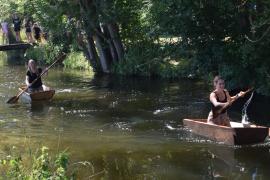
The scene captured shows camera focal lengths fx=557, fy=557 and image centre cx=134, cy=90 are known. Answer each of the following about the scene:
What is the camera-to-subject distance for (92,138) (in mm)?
14508

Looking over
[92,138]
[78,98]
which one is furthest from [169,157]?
[78,98]

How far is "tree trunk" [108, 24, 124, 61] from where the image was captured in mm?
27094

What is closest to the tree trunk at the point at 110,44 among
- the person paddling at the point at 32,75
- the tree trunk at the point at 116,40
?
the tree trunk at the point at 116,40

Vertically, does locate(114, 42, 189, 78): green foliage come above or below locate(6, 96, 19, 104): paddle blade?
above

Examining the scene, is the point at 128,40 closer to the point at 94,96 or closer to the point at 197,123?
the point at 94,96

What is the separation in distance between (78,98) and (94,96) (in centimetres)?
73

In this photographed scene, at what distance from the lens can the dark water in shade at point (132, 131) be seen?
37.7ft

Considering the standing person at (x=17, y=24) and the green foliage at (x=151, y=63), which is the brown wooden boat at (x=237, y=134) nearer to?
the green foliage at (x=151, y=63)

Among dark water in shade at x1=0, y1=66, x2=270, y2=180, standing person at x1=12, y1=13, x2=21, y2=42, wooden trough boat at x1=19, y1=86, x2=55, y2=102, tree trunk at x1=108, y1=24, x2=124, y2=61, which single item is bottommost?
dark water in shade at x1=0, y1=66, x2=270, y2=180

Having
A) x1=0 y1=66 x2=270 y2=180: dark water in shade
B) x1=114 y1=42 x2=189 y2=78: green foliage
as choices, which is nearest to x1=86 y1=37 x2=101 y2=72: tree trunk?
x1=114 y1=42 x2=189 y2=78: green foliage

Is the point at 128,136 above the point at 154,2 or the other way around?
the other way around

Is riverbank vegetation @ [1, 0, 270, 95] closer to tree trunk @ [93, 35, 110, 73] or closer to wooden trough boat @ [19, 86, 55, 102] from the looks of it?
tree trunk @ [93, 35, 110, 73]

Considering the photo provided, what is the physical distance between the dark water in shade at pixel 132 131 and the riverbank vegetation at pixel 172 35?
1.23m

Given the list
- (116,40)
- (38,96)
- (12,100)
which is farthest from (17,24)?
(38,96)
